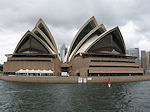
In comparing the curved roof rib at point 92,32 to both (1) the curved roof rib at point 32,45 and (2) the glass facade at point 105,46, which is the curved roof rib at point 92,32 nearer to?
(2) the glass facade at point 105,46

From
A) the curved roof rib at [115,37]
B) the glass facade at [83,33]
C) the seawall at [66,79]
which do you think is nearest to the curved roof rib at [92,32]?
the glass facade at [83,33]

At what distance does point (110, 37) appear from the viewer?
207ft

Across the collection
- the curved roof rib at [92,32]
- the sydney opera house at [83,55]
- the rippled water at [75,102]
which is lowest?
the rippled water at [75,102]

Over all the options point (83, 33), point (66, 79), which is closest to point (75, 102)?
point (66, 79)

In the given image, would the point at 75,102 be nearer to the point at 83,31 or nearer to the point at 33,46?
the point at 33,46

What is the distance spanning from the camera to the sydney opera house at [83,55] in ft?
175

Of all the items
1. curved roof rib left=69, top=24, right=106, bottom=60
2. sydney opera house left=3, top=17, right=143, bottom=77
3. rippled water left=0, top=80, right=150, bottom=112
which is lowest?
rippled water left=0, top=80, right=150, bottom=112

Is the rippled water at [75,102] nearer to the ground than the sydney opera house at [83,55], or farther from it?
nearer to the ground

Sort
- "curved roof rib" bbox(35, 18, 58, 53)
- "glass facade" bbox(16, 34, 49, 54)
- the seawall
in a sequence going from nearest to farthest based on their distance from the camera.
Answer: the seawall < "glass facade" bbox(16, 34, 49, 54) < "curved roof rib" bbox(35, 18, 58, 53)

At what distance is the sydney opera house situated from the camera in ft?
175

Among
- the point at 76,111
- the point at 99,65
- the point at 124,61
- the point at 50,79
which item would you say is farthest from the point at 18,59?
the point at 76,111

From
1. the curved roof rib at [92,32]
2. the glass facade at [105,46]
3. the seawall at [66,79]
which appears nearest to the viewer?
the seawall at [66,79]

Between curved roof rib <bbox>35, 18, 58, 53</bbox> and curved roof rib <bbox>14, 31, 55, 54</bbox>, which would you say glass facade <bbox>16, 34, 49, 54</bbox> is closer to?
curved roof rib <bbox>14, 31, 55, 54</bbox>

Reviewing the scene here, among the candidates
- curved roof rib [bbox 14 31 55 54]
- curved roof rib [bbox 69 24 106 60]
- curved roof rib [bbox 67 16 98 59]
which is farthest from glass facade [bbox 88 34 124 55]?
curved roof rib [bbox 14 31 55 54]
